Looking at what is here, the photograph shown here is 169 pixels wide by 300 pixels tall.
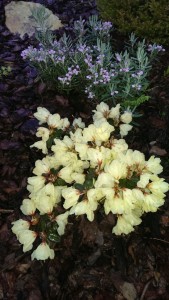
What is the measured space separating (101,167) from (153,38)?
2336mm

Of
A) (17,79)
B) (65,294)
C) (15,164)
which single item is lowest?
(65,294)

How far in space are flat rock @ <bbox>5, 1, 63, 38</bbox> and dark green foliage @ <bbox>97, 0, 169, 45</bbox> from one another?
77 centimetres

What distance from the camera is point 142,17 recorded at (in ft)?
11.7

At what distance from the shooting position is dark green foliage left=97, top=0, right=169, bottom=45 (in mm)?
3496

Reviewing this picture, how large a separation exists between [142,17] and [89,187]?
7.86 feet

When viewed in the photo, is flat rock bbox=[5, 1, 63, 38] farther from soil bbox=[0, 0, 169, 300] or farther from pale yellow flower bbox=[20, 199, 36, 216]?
pale yellow flower bbox=[20, 199, 36, 216]

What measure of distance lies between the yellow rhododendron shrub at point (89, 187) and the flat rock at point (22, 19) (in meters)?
2.72

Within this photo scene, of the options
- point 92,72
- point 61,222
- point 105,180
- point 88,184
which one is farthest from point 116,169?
point 92,72

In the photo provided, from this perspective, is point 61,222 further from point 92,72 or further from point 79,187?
point 92,72

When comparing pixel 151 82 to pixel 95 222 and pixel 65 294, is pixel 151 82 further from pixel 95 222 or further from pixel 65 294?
pixel 65 294

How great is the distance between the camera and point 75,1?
15.9 feet

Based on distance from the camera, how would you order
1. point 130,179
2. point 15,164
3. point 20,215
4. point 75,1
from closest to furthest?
point 130,179
point 20,215
point 15,164
point 75,1

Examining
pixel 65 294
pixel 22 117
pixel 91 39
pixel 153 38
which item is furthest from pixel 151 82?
pixel 65 294

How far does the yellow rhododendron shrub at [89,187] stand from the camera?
1729mm
